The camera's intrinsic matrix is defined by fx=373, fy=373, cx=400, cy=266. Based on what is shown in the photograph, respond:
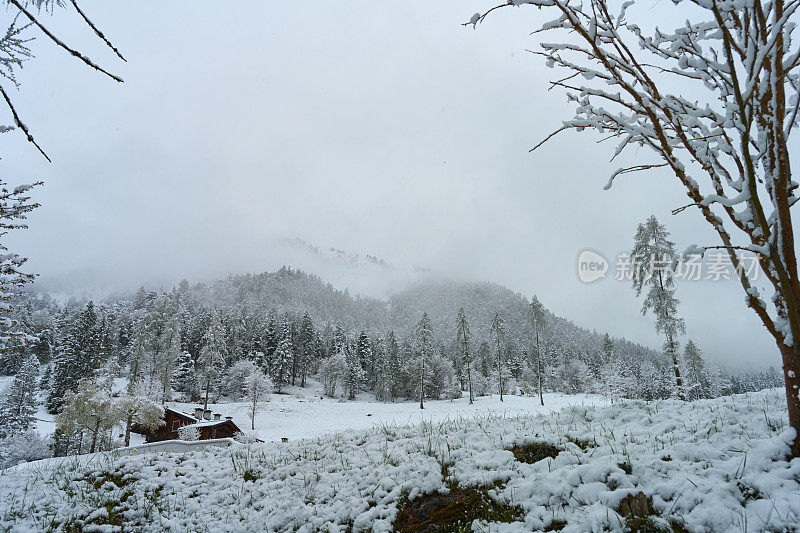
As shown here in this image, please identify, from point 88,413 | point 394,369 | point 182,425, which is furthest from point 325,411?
point 88,413

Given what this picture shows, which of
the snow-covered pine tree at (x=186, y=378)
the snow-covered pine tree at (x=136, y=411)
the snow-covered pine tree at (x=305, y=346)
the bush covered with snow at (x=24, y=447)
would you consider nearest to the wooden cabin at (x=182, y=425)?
the snow-covered pine tree at (x=136, y=411)

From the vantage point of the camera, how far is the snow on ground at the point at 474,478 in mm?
3572

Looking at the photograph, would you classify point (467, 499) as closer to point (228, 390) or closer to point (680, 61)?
point (680, 61)

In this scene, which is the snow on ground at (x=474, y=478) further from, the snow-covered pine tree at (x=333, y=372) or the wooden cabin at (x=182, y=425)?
the snow-covered pine tree at (x=333, y=372)

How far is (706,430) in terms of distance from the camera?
17.1ft

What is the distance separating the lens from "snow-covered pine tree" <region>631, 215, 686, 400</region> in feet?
72.8

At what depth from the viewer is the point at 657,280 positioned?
23016 mm

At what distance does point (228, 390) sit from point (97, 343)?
875 inches

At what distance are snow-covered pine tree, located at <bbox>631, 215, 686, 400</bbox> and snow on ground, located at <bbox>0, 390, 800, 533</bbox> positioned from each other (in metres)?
17.3

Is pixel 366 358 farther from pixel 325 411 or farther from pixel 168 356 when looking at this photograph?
pixel 168 356

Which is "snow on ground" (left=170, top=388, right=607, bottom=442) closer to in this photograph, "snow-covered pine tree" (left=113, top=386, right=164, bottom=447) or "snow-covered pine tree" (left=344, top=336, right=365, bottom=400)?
"snow-covered pine tree" (left=113, top=386, right=164, bottom=447)

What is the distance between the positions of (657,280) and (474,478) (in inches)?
926

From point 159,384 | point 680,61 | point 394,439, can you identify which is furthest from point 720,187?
point 159,384

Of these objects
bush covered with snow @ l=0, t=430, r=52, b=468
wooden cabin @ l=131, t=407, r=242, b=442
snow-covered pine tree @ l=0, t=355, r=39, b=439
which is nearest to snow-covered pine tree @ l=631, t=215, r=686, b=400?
wooden cabin @ l=131, t=407, r=242, b=442
